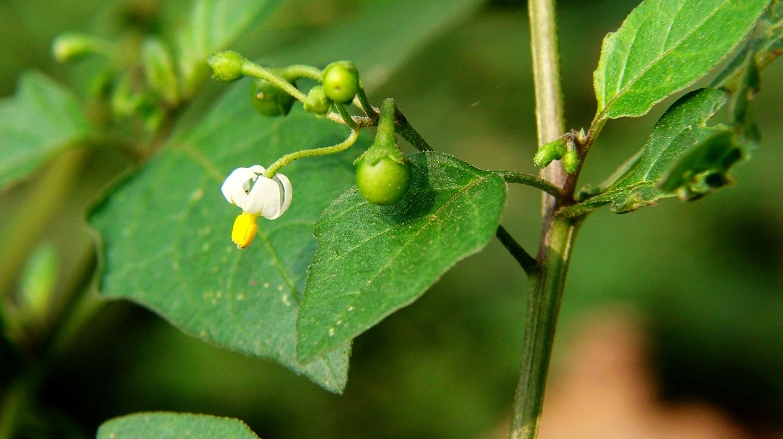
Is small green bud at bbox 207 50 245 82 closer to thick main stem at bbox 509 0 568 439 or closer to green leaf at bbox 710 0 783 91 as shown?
thick main stem at bbox 509 0 568 439

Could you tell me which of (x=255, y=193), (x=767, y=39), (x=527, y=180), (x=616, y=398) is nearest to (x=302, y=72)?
(x=255, y=193)

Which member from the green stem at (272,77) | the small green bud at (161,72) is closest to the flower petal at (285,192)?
the green stem at (272,77)

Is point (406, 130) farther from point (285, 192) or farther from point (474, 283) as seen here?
point (474, 283)

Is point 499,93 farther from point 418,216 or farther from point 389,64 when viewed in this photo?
point 418,216

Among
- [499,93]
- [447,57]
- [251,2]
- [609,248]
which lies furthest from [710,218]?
[251,2]

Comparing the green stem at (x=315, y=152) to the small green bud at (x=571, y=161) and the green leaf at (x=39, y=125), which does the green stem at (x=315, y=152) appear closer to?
A: the small green bud at (x=571, y=161)

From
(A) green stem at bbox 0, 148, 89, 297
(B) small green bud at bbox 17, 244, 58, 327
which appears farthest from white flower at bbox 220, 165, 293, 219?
(A) green stem at bbox 0, 148, 89, 297
